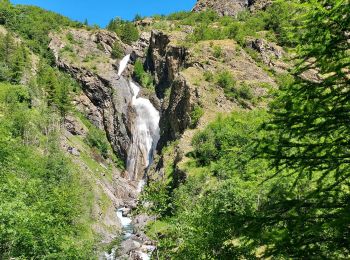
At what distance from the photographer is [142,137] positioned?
89.7 m

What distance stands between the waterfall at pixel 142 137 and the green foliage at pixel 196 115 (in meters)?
21.2

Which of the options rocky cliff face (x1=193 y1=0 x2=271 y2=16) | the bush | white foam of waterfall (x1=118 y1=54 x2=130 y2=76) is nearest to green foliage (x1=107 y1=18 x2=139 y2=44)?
white foam of waterfall (x1=118 y1=54 x2=130 y2=76)

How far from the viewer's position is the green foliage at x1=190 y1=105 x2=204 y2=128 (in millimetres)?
67438

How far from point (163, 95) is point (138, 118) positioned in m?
10.9

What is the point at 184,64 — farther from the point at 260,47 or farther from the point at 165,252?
the point at 165,252

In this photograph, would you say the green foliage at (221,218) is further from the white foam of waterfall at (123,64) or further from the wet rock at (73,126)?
the white foam of waterfall at (123,64)

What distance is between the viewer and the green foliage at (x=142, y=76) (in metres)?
106

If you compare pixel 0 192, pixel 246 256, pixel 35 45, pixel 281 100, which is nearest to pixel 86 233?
pixel 0 192

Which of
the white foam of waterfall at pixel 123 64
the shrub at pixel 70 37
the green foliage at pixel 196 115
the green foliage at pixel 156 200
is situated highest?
the shrub at pixel 70 37

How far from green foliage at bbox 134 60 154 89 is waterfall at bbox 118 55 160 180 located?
374 inches

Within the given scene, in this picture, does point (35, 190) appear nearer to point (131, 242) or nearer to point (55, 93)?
Answer: point (131, 242)

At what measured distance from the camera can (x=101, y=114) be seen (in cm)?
10056

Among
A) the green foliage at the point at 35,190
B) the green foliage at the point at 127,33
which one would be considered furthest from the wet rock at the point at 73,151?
the green foliage at the point at 127,33

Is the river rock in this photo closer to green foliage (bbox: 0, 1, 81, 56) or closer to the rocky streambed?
the rocky streambed
